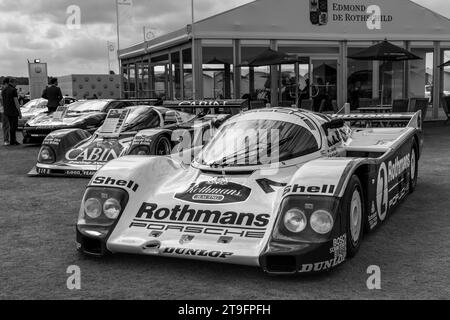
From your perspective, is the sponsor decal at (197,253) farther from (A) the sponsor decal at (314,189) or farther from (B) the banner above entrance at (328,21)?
(B) the banner above entrance at (328,21)

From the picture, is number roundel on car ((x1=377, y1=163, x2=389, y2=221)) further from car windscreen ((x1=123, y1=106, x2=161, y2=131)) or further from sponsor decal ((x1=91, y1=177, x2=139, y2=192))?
car windscreen ((x1=123, y1=106, x2=161, y2=131))

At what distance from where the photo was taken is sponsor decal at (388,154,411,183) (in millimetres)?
5198

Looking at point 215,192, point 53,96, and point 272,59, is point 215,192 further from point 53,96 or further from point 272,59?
point 53,96

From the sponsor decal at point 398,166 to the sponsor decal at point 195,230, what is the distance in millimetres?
1905

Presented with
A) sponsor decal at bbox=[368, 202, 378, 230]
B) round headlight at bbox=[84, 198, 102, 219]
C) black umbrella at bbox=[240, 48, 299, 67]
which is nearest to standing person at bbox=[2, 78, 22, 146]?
black umbrella at bbox=[240, 48, 299, 67]

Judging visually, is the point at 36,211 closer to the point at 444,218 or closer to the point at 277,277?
the point at 277,277

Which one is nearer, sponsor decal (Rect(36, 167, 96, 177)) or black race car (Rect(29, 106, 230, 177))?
sponsor decal (Rect(36, 167, 96, 177))

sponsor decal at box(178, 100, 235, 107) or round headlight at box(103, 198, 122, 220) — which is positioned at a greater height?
sponsor decal at box(178, 100, 235, 107)

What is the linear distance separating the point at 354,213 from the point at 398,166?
5.55 feet

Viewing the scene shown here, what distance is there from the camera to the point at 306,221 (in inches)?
145

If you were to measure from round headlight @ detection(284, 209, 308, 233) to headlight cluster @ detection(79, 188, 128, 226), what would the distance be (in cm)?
130

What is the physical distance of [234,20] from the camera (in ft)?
50.4

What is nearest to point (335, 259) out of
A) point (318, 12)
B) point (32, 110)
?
point (318, 12)
